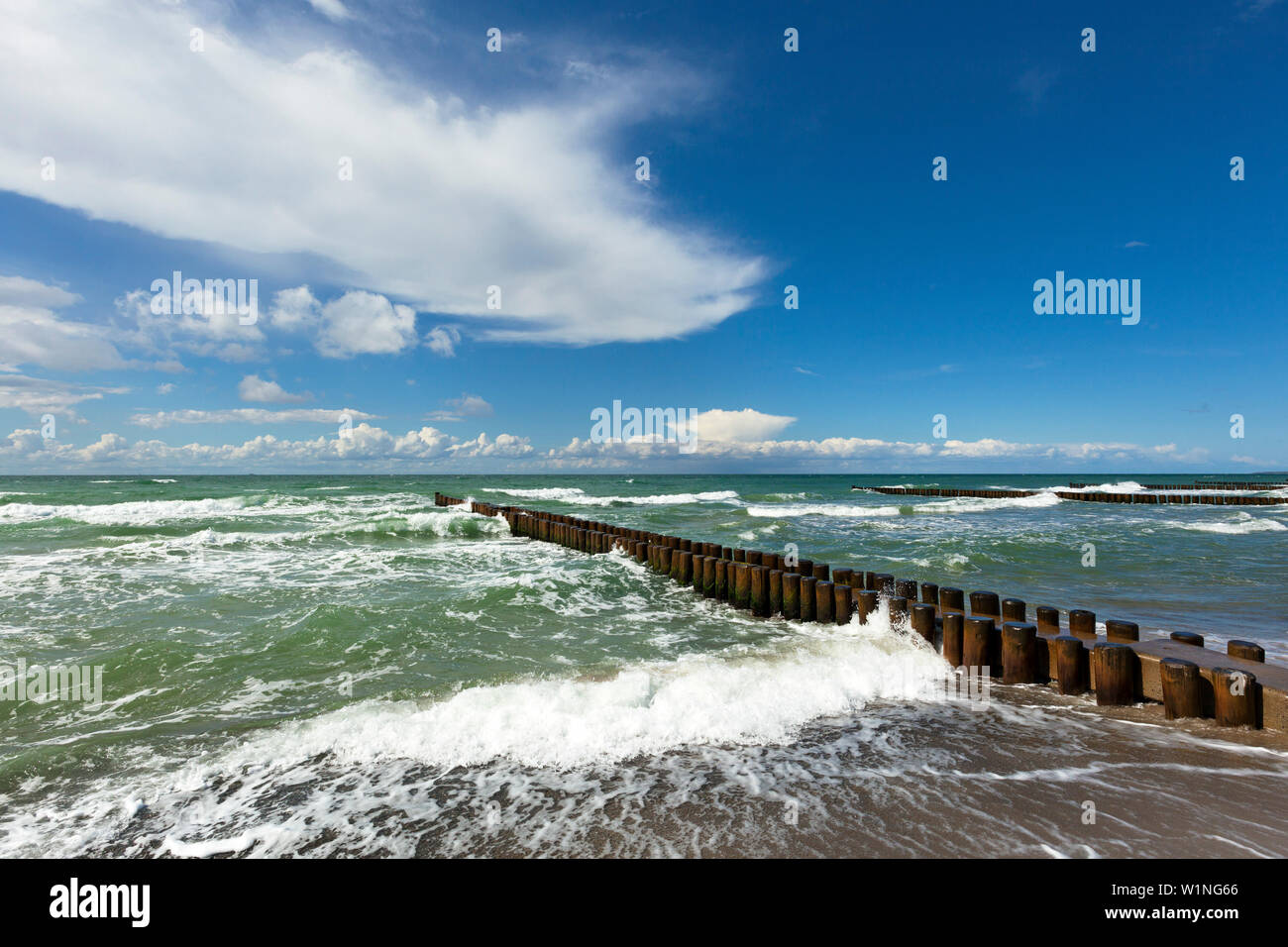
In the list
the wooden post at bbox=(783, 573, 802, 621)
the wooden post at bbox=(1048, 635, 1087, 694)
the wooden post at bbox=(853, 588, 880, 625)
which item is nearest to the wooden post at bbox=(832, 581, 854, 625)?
the wooden post at bbox=(853, 588, 880, 625)

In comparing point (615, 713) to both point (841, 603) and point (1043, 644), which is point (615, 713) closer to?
point (1043, 644)

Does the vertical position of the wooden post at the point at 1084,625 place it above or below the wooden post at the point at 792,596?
above

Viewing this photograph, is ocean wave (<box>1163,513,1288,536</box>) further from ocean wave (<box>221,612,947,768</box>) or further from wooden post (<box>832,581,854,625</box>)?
ocean wave (<box>221,612,947,768</box>)

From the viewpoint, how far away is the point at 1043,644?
6125 millimetres

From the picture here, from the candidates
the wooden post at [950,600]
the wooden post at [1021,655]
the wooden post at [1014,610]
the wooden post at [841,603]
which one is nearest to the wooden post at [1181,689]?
the wooden post at [1021,655]

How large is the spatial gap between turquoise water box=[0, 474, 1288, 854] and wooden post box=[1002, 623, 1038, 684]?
44cm

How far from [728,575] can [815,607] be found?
195cm

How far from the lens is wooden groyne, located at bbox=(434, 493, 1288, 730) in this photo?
4945 mm

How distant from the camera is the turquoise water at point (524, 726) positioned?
11.7 ft

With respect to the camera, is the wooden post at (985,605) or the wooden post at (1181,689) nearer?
the wooden post at (1181,689)

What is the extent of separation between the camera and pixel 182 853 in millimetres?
3371

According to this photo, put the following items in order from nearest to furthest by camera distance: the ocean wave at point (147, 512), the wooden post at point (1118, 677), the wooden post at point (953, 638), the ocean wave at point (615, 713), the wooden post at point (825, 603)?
the ocean wave at point (615, 713) → the wooden post at point (1118, 677) → the wooden post at point (953, 638) → the wooden post at point (825, 603) → the ocean wave at point (147, 512)

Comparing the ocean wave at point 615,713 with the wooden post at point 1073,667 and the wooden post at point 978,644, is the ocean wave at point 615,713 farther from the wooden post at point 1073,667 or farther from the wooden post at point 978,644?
the wooden post at point 1073,667
